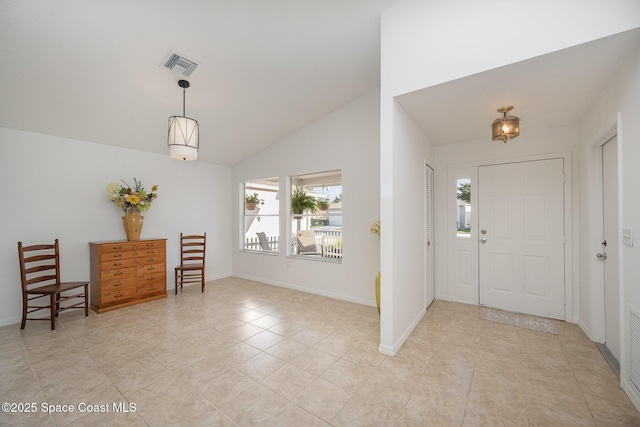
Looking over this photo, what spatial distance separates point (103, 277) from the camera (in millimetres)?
3555

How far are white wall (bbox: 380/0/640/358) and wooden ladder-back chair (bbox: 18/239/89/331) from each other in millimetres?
3862

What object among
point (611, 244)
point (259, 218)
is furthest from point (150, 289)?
point (611, 244)

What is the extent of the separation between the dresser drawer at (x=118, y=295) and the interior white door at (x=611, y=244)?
18.8 feet

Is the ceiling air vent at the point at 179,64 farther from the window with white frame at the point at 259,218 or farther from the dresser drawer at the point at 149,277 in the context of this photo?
the dresser drawer at the point at 149,277

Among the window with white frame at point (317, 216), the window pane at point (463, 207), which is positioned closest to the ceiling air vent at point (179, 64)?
the window with white frame at point (317, 216)

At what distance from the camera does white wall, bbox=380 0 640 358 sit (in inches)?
66.1

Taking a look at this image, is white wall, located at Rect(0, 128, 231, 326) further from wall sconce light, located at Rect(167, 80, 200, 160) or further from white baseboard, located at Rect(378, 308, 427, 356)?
white baseboard, located at Rect(378, 308, 427, 356)

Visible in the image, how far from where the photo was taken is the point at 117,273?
369 cm

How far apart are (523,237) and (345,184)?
2539mm

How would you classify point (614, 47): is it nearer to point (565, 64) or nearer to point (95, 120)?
point (565, 64)

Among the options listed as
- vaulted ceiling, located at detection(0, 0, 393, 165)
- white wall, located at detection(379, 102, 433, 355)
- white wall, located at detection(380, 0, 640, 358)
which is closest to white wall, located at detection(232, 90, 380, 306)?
vaulted ceiling, located at detection(0, 0, 393, 165)

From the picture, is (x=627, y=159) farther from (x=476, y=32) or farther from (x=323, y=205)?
(x=323, y=205)

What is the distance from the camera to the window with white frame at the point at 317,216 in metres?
4.29

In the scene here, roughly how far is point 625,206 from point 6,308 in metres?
6.49
